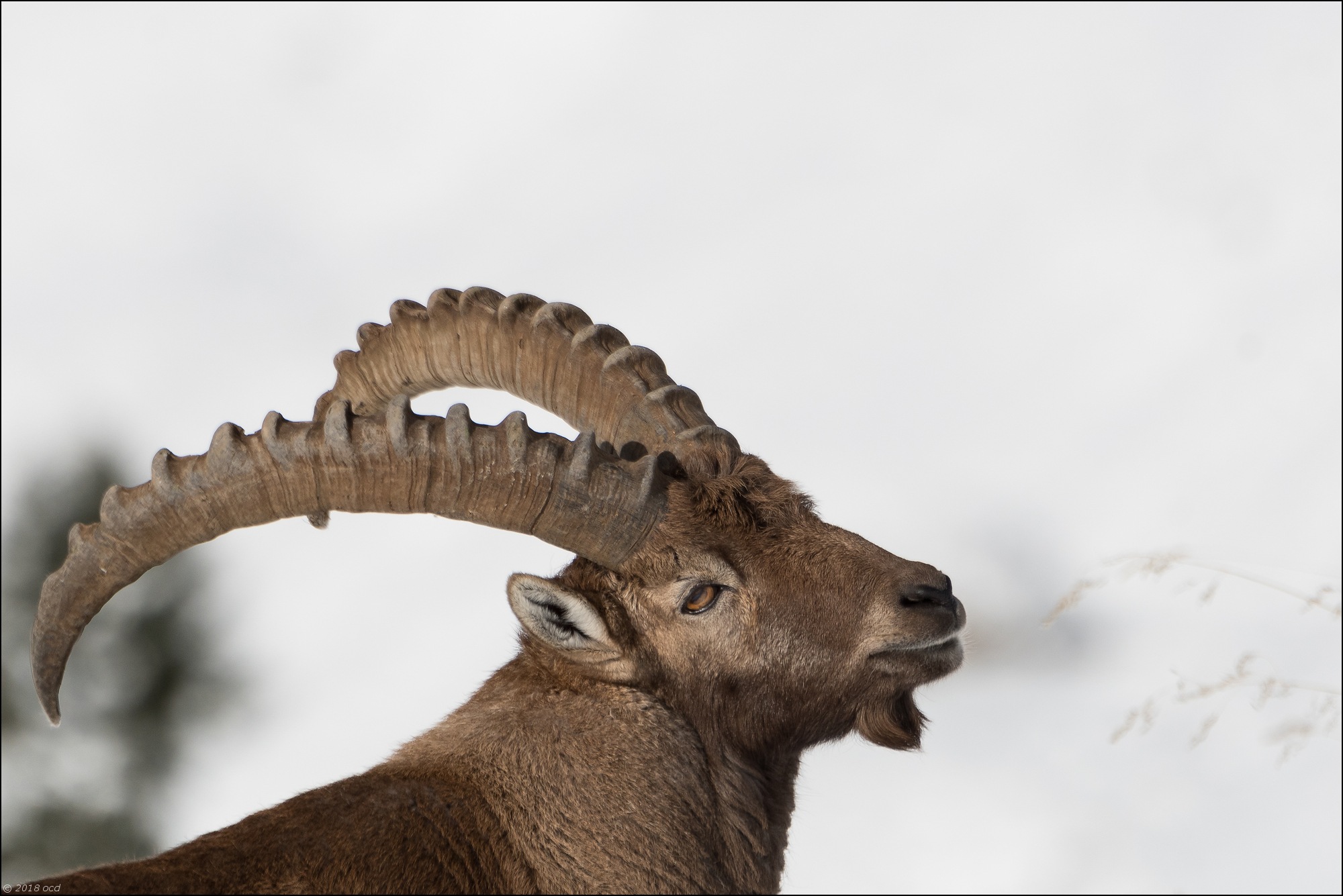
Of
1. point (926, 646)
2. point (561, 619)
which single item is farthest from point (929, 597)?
point (561, 619)

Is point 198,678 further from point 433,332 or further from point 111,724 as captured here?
point 433,332

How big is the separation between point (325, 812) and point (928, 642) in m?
2.94

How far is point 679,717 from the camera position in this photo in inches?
256

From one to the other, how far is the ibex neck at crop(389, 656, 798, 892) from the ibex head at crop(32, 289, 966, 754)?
0.54 ft

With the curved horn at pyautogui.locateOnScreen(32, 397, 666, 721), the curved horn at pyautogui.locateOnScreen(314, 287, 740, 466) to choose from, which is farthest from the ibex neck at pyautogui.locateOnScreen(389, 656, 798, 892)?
the curved horn at pyautogui.locateOnScreen(314, 287, 740, 466)

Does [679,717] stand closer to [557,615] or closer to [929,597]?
[557,615]

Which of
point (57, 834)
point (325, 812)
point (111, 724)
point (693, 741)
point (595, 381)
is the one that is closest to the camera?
point (325, 812)

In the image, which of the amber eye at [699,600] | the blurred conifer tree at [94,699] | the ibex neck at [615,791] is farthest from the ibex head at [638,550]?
the blurred conifer tree at [94,699]

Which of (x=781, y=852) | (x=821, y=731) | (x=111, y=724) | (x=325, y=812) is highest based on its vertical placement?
(x=111, y=724)

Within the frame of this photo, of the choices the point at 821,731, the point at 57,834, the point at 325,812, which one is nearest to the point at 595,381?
the point at 821,731

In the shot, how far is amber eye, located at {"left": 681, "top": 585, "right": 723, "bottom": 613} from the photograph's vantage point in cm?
652

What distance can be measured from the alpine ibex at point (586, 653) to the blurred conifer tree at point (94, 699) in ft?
58.7

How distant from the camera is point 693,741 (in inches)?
254

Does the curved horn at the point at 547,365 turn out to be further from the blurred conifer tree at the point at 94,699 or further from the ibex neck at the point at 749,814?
the blurred conifer tree at the point at 94,699
